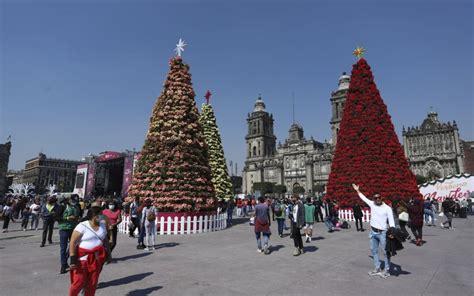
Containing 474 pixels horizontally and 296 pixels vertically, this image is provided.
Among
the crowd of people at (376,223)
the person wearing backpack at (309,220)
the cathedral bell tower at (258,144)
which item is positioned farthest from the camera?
the cathedral bell tower at (258,144)

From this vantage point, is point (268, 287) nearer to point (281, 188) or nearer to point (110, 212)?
point (110, 212)

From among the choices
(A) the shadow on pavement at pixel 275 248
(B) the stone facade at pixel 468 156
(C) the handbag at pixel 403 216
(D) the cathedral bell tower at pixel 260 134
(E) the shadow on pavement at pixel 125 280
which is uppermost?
(D) the cathedral bell tower at pixel 260 134

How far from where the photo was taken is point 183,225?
43.8 feet

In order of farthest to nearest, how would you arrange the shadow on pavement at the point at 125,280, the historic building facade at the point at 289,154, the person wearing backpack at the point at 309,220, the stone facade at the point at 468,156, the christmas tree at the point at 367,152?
the historic building facade at the point at 289,154 → the stone facade at the point at 468,156 → the christmas tree at the point at 367,152 → the person wearing backpack at the point at 309,220 → the shadow on pavement at the point at 125,280

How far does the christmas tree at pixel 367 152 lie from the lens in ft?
58.3

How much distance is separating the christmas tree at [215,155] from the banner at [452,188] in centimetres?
1977

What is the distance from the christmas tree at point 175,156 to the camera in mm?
13812

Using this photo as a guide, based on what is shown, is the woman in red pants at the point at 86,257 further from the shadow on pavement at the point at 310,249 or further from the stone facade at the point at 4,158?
the stone facade at the point at 4,158

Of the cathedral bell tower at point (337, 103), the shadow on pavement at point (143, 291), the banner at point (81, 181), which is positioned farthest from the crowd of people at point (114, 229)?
the cathedral bell tower at point (337, 103)

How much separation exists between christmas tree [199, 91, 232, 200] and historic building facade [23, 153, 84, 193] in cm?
10569

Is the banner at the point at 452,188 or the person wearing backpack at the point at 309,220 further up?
the banner at the point at 452,188

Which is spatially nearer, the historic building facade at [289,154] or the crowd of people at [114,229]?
the crowd of people at [114,229]

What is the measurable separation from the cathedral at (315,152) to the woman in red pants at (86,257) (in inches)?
2737

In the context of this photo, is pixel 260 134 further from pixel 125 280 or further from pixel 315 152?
pixel 125 280
